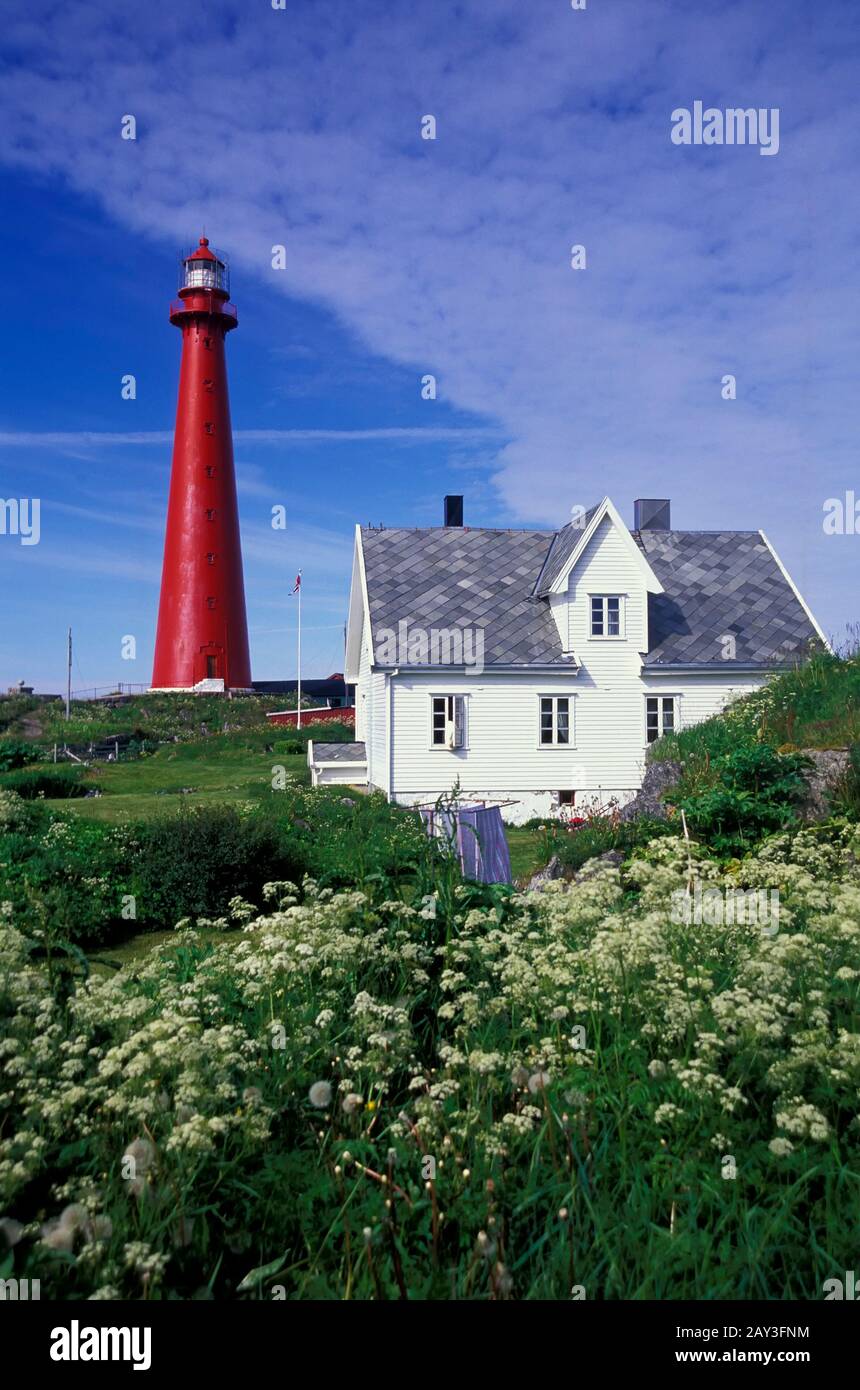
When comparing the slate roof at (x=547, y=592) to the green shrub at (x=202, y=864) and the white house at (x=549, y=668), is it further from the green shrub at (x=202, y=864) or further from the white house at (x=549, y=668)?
the green shrub at (x=202, y=864)

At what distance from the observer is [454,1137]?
3369 mm

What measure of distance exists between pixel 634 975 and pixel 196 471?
4032 centimetres

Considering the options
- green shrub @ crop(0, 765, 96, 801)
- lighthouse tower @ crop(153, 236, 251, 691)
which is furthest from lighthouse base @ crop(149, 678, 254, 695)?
green shrub @ crop(0, 765, 96, 801)

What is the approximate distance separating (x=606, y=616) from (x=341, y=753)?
784 cm

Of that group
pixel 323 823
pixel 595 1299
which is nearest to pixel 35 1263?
pixel 595 1299

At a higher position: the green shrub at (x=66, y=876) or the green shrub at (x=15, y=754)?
the green shrub at (x=15, y=754)

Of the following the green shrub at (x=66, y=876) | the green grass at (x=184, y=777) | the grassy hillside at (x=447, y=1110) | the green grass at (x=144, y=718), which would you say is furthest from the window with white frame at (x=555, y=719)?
the grassy hillside at (x=447, y=1110)

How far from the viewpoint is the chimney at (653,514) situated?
1050 inches

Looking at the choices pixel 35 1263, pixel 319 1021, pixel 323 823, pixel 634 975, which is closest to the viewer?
pixel 35 1263

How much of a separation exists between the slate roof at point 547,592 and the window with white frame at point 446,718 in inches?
47.3

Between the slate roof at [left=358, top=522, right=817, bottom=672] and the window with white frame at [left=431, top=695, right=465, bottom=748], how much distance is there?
120cm

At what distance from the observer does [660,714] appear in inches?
879

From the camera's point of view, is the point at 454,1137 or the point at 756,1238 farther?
the point at 454,1137

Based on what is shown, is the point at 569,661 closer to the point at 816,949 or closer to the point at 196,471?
the point at 816,949
